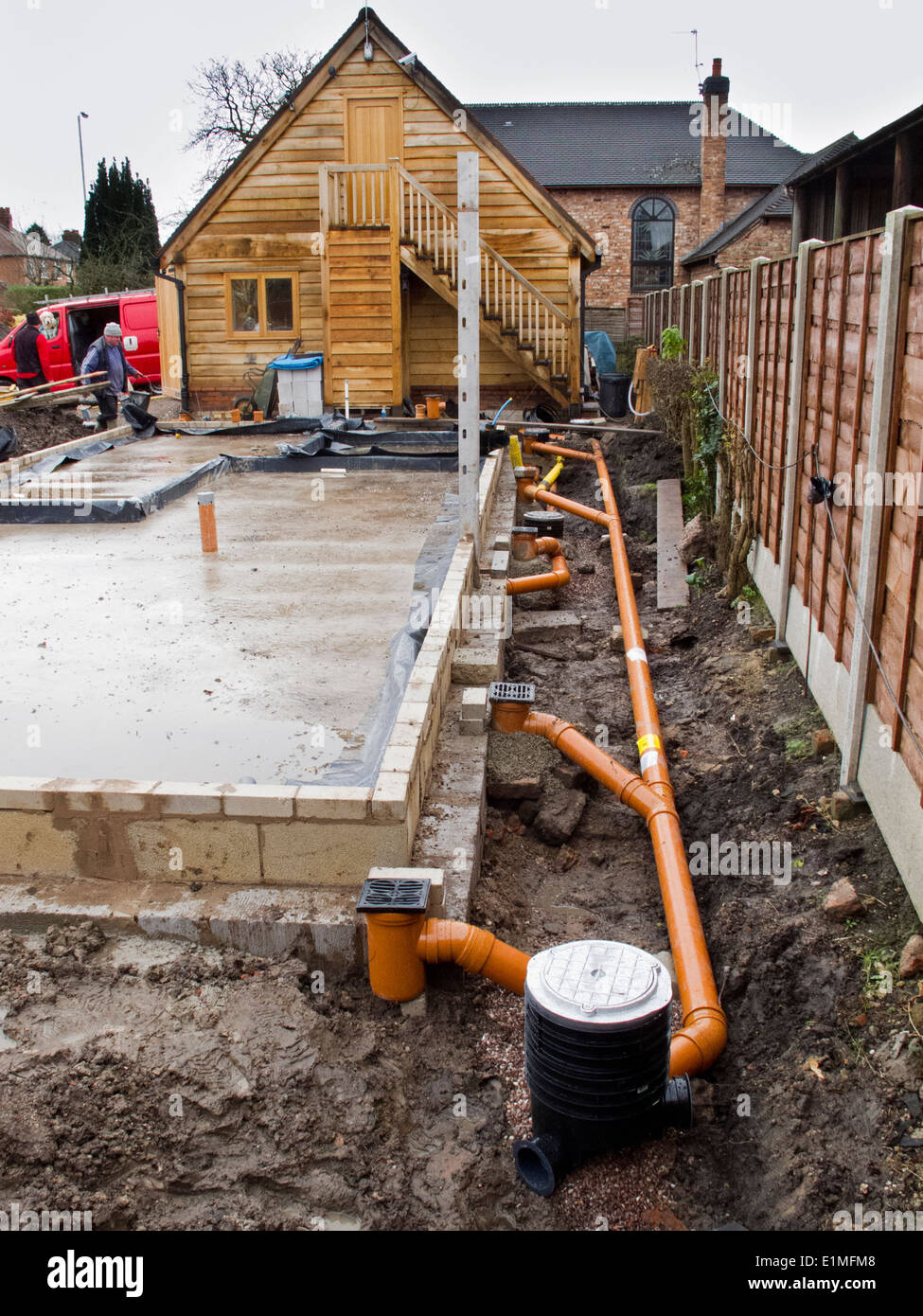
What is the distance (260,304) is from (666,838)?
656 inches

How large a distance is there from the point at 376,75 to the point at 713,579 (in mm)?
13277

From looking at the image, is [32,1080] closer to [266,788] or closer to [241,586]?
[266,788]

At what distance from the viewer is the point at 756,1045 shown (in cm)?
374

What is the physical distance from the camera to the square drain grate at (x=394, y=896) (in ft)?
12.2

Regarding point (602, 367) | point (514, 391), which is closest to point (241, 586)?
point (514, 391)

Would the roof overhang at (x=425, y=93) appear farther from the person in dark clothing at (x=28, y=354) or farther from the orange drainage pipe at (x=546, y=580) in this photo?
the orange drainage pipe at (x=546, y=580)

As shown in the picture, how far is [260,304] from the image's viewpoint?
19.1m

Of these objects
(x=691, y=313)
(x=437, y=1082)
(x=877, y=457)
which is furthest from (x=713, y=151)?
(x=437, y=1082)

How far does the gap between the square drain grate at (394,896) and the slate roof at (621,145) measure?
3269cm

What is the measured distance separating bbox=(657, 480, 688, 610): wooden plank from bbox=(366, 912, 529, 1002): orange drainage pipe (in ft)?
16.8

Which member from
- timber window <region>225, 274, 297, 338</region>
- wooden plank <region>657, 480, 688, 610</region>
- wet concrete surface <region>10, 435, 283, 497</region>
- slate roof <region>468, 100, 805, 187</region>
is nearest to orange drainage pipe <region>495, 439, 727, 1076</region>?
wooden plank <region>657, 480, 688, 610</region>

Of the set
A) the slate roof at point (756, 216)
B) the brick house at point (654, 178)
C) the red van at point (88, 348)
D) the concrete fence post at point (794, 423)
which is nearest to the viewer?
the concrete fence post at point (794, 423)
